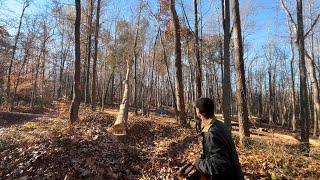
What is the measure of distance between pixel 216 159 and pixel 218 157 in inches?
1.3

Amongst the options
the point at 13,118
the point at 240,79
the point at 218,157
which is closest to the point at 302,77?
the point at 240,79

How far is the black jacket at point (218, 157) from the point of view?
3.64 m

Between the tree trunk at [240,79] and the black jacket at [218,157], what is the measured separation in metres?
7.70

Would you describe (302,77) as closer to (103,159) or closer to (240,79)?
Answer: (240,79)

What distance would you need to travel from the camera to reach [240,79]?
12.2 m

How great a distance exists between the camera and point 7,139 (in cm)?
1112

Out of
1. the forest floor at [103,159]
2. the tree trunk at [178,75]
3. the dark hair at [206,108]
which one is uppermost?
the tree trunk at [178,75]

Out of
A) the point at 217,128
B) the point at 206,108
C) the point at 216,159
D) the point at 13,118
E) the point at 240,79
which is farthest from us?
the point at 13,118

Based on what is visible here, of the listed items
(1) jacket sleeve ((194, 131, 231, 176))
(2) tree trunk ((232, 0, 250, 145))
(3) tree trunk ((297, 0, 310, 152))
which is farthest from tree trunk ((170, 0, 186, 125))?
(1) jacket sleeve ((194, 131, 231, 176))

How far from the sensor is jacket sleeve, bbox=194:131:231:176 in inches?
143

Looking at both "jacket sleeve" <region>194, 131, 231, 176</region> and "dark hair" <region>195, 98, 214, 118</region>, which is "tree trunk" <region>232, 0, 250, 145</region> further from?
"jacket sleeve" <region>194, 131, 231, 176</region>

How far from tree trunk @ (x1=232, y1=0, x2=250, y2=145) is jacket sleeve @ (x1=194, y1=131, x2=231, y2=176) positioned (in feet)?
25.6

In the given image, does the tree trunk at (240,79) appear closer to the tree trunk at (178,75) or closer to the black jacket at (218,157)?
the tree trunk at (178,75)

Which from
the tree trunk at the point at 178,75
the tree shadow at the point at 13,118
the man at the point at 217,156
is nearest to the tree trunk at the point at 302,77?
the tree trunk at the point at 178,75
